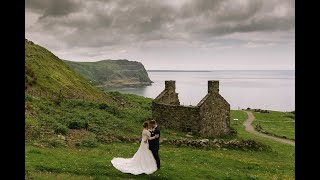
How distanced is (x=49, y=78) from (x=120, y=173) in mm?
51785

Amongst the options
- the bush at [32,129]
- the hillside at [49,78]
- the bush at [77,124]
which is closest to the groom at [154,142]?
the bush at [32,129]

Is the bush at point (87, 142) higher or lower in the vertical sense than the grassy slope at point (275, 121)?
higher

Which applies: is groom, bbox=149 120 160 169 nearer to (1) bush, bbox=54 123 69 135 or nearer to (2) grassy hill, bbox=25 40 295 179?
(2) grassy hill, bbox=25 40 295 179

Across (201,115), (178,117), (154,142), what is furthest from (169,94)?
(154,142)

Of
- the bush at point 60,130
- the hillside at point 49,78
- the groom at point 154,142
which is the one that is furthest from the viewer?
the hillside at point 49,78

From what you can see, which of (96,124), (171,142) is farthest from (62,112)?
(171,142)

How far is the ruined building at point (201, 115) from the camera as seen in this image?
43938 millimetres

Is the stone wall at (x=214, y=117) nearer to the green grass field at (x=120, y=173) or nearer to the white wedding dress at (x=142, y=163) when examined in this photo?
the green grass field at (x=120, y=173)

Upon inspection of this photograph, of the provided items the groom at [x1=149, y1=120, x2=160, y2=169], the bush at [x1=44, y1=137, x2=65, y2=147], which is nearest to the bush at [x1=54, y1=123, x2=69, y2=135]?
the bush at [x1=44, y1=137, x2=65, y2=147]

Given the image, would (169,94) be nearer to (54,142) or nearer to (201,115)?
(201,115)

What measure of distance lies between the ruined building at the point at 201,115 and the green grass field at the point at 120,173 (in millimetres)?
9341

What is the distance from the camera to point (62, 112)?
43.5 metres
